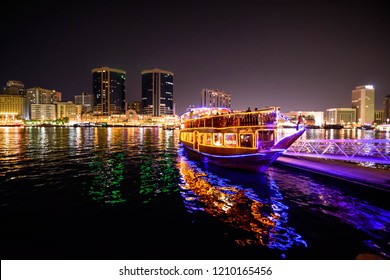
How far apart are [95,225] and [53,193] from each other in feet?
20.8

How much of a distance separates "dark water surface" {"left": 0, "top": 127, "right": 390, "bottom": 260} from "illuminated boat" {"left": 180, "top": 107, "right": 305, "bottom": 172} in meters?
1.85

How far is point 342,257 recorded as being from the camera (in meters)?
8.23

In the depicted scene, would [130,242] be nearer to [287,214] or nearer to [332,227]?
[287,214]

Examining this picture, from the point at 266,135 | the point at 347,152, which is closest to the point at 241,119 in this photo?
the point at 266,135

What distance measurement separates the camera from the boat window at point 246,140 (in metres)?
19.6

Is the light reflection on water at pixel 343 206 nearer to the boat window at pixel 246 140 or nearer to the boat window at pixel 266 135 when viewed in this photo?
the boat window at pixel 266 135

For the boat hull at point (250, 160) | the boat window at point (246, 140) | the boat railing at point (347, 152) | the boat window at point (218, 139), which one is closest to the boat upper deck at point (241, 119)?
the boat window at point (218, 139)

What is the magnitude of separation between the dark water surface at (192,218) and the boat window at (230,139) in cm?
356

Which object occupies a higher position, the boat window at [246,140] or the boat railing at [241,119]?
the boat railing at [241,119]

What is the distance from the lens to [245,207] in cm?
1266

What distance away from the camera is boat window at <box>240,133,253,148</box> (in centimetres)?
1960

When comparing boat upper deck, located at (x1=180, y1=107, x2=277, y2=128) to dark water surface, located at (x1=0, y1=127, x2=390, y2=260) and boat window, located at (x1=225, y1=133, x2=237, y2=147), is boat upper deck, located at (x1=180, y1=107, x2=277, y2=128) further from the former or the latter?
dark water surface, located at (x1=0, y1=127, x2=390, y2=260)

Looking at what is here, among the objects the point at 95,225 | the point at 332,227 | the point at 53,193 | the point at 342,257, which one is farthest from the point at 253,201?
the point at 53,193

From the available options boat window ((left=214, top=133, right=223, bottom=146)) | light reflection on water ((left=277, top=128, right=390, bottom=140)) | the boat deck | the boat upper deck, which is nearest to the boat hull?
boat window ((left=214, top=133, right=223, bottom=146))
